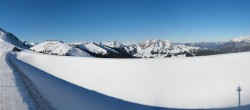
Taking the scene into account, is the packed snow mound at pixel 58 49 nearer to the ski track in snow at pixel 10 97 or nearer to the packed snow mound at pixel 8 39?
the packed snow mound at pixel 8 39

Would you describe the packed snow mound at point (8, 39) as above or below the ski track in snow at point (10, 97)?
above

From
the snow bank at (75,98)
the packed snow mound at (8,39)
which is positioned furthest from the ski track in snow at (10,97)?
the packed snow mound at (8,39)

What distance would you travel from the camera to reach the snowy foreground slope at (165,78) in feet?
82.3

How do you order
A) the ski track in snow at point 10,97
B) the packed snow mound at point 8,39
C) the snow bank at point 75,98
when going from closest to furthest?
the ski track in snow at point 10,97
the snow bank at point 75,98
the packed snow mound at point 8,39

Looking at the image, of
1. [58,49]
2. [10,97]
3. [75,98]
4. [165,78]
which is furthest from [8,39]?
[10,97]

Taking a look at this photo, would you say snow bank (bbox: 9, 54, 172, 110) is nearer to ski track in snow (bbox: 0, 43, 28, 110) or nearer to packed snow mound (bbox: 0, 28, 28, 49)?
ski track in snow (bbox: 0, 43, 28, 110)

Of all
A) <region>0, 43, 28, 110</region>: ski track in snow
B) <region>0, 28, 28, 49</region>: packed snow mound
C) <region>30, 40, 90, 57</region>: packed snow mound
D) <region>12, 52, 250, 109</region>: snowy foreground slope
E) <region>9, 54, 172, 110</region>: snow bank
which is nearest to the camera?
<region>0, 43, 28, 110</region>: ski track in snow

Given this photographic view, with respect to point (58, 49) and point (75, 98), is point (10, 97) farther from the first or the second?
point (58, 49)

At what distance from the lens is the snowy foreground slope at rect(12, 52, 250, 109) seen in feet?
82.3

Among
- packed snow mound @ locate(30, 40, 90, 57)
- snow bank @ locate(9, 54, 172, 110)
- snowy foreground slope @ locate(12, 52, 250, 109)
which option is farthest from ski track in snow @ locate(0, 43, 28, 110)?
packed snow mound @ locate(30, 40, 90, 57)

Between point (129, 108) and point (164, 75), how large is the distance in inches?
262

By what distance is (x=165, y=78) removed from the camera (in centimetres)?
2881

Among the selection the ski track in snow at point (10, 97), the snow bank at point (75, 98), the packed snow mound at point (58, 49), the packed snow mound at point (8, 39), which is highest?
the packed snow mound at point (8, 39)

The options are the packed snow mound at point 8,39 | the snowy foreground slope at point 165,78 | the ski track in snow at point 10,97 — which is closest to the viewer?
the ski track in snow at point 10,97
